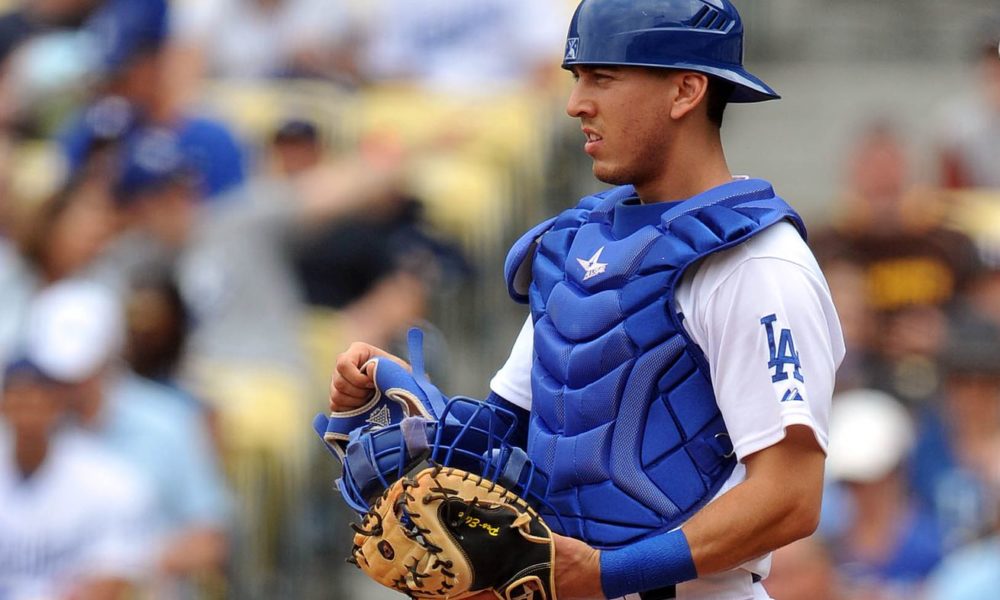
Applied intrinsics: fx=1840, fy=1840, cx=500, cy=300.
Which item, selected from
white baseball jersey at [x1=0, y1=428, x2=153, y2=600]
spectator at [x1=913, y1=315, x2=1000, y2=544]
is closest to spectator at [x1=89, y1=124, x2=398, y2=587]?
white baseball jersey at [x1=0, y1=428, x2=153, y2=600]

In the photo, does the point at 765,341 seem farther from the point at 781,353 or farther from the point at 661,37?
the point at 661,37

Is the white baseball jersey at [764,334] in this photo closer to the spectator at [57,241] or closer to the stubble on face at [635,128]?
the stubble on face at [635,128]

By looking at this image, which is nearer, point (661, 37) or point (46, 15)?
point (661, 37)

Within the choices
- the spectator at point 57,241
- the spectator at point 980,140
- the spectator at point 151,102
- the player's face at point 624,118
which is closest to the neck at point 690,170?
the player's face at point 624,118

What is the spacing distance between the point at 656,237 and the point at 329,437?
2.09 feet

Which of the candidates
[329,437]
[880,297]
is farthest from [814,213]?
[329,437]

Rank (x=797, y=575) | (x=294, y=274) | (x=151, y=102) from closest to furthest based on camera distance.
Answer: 1. (x=797, y=575)
2. (x=294, y=274)
3. (x=151, y=102)

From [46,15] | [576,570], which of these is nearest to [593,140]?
[576,570]

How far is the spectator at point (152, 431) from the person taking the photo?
5781 millimetres

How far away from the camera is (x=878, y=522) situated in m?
5.85

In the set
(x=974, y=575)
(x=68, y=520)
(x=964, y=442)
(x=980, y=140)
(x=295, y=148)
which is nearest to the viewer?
(x=974, y=575)

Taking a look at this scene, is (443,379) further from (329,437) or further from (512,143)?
(329,437)

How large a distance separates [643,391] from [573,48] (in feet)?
1.72

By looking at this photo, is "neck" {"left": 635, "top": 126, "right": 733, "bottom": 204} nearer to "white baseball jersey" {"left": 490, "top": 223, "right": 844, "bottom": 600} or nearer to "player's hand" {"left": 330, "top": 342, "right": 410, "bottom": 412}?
"white baseball jersey" {"left": 490, "top": 223, "right": 844, "bottom": 600}
